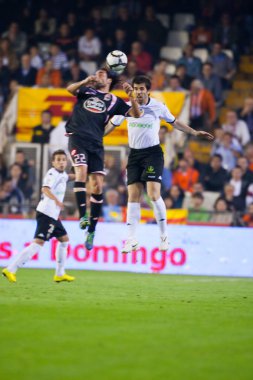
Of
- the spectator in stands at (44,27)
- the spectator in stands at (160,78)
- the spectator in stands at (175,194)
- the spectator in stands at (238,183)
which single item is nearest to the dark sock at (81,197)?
the spectator in stands at (175,194)

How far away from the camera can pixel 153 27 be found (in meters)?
25.5

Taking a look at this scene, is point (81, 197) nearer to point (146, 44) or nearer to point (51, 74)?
point (51, 74)

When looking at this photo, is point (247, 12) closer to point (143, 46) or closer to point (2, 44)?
point (143, 46)

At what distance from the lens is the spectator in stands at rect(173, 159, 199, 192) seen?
21.3 meters

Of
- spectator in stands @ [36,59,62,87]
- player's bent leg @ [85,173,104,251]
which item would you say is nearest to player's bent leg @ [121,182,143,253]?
player's bent leg @ [85,173,104,251]

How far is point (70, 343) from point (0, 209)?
12.7m


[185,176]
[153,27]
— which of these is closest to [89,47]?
[153,27]

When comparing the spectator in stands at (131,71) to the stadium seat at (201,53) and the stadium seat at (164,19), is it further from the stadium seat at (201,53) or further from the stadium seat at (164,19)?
the stadium seat at (164,19)

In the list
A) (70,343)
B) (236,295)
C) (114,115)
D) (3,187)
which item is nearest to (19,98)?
(3,187)

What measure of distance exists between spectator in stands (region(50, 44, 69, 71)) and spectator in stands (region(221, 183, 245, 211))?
6.32 m

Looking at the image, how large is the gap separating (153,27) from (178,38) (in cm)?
97

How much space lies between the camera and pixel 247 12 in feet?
86.9

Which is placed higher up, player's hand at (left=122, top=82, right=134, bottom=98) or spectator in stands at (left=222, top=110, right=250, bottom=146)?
player's hand at (left=122, top=82, right=134, bottom=98)

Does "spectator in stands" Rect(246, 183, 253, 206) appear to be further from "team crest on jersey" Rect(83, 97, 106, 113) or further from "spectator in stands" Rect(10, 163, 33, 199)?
"team crest on jersey" Rect(83, 97, 106, 113)
